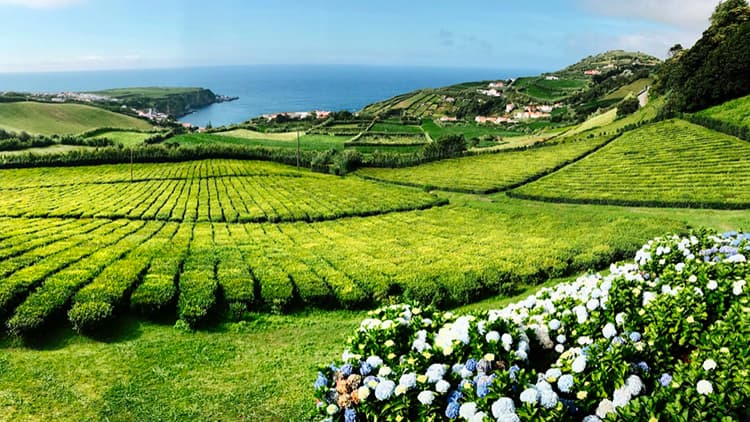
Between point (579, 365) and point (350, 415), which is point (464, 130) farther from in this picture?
point (350, 415)

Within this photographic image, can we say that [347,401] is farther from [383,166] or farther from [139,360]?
[383,166]

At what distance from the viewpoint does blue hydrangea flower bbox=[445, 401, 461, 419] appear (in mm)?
4945

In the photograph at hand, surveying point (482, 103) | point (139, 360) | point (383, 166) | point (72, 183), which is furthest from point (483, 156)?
point (482, 103)

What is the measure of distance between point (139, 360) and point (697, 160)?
46.8 meters

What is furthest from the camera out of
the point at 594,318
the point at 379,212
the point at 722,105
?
the point at 722,105

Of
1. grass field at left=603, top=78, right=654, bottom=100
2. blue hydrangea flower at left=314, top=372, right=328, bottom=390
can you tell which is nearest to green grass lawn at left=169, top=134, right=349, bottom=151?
grass field at left=603, top=78, right=654, bottom=100

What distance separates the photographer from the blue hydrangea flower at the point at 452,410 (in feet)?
16.2

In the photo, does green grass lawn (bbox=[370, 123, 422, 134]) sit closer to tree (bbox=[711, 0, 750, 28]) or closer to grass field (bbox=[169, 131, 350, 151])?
grass field (bbox=[169, 131, 350, 151])

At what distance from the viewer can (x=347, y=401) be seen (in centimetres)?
548

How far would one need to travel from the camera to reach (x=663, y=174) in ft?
131

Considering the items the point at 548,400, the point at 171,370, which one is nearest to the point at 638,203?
the point at 171,370

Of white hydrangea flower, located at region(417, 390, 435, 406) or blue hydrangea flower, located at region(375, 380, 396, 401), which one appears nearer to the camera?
white hydrangea flower, located at region(417, 390, 435, 406)

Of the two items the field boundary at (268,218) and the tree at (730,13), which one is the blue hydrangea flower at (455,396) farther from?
the tree at (730,13)

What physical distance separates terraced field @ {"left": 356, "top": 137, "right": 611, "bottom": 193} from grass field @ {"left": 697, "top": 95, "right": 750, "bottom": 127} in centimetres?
1160
